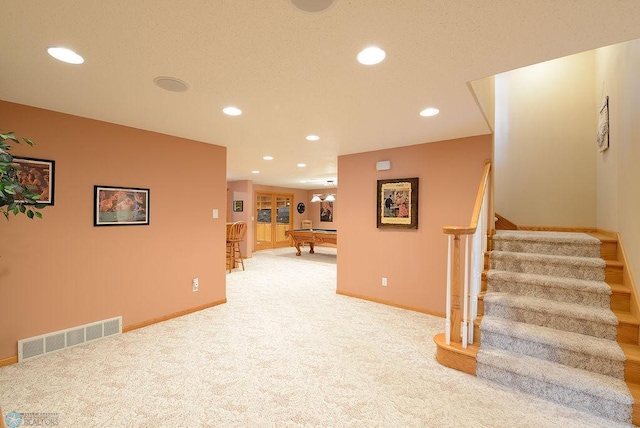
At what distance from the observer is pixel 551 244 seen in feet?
9.63

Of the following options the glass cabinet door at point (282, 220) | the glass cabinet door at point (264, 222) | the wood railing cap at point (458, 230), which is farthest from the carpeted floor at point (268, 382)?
the glass cabinet door at point (282, 220)

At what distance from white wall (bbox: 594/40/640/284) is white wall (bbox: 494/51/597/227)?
0.55 m

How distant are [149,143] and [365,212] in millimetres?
2959

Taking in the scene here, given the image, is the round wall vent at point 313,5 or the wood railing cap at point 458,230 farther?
the wood railing cap at point 458,230

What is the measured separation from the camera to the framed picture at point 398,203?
380 cm

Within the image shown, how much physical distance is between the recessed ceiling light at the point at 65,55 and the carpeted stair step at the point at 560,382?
346 cm

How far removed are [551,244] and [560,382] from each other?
152cm

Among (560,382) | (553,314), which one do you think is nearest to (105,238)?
(560,382)

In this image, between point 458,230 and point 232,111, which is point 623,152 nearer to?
point 458,230

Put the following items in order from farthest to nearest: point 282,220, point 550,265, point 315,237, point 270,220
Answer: point 282,220 < point 270,220 < point 315,237 < point 550,265

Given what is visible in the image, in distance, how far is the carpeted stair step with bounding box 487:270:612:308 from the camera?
233 cm

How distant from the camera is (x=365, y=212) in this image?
14.1ft

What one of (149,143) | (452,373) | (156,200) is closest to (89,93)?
(149,143)

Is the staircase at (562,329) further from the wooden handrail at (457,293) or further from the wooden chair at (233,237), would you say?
the wooden chair at (233,237)
